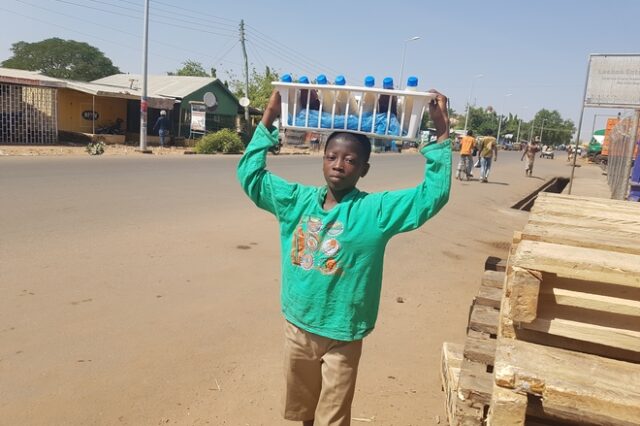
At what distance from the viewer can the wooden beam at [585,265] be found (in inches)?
63.7

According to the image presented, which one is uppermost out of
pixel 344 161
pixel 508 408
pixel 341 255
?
pixel 344 161

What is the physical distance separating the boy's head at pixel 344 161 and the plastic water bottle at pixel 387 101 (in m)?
0.23

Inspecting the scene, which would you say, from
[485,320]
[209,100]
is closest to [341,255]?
[485,320]

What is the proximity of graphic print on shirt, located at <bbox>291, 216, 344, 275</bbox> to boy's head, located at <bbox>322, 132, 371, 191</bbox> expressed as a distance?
173 millimetres

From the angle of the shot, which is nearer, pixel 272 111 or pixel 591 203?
pixel 272 111

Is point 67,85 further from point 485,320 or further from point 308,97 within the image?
point 485,320

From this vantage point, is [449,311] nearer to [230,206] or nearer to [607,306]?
[607,306]

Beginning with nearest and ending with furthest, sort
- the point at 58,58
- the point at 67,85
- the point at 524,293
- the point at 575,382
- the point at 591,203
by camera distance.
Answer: the point at 575,382, the point at 524,293, the point at 591,203, the point at 67,85, the point at 58,58

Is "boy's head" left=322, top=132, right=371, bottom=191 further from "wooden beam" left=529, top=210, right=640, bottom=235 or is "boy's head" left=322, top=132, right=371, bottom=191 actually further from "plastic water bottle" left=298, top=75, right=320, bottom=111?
"wooden beam" left=529, top=210, right=640, bottom=235

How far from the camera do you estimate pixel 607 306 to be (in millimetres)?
1654

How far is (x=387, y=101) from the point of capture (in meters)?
2.25

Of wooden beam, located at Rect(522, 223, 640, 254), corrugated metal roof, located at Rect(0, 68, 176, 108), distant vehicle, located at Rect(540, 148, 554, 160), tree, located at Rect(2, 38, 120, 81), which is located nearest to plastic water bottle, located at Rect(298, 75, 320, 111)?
wooden beam, located at Rect(522, 223, 640, 254)

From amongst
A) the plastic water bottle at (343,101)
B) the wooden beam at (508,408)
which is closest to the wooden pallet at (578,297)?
the wooden beam at (508,408)

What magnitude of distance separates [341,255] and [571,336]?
0.87m
